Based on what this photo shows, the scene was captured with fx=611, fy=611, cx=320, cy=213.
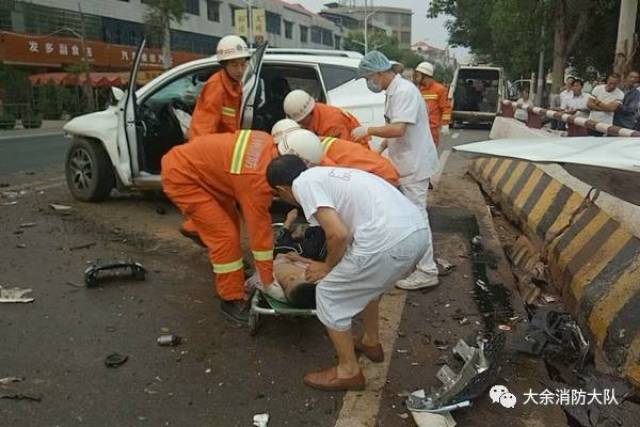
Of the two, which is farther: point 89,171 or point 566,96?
point 566,96

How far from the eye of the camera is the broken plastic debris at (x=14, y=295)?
4047 millimetres

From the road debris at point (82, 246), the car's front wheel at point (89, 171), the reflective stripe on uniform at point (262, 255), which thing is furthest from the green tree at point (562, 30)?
the reflective stripe on uniform at point (262, 255)

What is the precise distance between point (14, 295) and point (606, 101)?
820 cm

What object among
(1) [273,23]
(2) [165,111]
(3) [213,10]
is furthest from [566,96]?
(1) [273,23]

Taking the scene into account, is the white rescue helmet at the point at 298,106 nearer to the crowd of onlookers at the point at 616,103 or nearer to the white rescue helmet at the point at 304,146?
the white rescue helmet at the point at 304,146

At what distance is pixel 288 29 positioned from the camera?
206 ft

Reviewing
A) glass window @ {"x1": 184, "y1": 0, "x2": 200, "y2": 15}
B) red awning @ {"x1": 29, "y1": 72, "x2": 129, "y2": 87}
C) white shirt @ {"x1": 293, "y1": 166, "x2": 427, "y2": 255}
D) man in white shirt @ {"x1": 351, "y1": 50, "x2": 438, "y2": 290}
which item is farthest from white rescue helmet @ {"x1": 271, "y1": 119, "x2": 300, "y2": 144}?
glass window @ {"x1": 184, "y1": 0, "x2": 200, "y2": 15}

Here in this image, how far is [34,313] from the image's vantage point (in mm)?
3869

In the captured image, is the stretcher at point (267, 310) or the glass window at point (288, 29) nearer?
the stretcher at point (267, 310)

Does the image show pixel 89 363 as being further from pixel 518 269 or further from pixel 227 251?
pixel 518 269

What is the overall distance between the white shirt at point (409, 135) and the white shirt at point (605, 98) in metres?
5.30

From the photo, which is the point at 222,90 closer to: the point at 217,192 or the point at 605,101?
the point at 217,192

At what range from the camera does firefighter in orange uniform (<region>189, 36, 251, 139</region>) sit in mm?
4973

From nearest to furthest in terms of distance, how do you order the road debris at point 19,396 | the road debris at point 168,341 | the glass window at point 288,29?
the road debris at point 19,396 → the road debris at point 168,341 → the glass window at point 288,29
